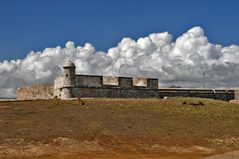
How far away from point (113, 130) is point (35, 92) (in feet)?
59.8

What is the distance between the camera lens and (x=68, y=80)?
37.7 meters

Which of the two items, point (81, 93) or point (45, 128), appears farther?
point (81, 93)

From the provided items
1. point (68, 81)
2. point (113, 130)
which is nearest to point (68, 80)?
point (68, 81)

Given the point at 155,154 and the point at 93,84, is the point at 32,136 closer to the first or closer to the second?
the point at 155,154

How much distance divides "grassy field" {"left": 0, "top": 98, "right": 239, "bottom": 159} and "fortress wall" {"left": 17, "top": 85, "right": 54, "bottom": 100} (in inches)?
241

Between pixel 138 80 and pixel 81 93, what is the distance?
7.25m

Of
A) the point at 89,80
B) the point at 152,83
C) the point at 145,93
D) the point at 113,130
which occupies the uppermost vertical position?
the point at 89,80

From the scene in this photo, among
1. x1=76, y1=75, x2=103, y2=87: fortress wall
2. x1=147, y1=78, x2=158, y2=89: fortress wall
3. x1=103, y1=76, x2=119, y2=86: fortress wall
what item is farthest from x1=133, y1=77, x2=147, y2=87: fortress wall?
x1=76, y1=75, x2=103, y2=87: fortress wall


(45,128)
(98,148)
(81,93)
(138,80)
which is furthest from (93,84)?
(98,148)

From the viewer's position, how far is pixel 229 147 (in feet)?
80.8

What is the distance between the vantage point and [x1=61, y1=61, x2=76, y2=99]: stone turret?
37.7 metres

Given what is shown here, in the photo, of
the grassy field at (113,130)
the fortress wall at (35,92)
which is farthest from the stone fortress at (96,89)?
the grassy field at (113,130)

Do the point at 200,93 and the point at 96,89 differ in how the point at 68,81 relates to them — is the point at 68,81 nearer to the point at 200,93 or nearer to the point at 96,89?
the point at 96,89

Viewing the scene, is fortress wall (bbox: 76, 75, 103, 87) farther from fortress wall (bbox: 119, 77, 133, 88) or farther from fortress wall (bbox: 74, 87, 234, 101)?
fortress wall (bbox: 119, 77, 133, 88)
